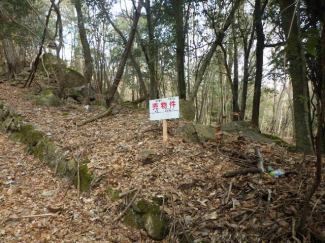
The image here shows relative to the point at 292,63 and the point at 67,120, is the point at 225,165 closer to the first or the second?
the point at 292,63

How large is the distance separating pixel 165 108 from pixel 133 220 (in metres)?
2.36

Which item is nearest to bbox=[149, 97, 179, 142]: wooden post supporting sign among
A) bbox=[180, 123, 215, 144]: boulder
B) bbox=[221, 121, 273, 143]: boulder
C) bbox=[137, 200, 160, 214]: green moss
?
bbox=[180, 123, 215, 144]: boulder

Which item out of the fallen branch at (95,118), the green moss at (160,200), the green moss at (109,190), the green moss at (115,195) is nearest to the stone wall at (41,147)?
the green moss at (109,190)

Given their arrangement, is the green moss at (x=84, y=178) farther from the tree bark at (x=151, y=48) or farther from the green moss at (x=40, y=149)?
the tree bark at (x=151, y=48)

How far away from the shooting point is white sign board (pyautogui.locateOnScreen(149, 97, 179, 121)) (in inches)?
177

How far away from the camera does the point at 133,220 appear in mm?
3061

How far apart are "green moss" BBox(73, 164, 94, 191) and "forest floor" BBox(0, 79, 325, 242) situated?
0.12 metres

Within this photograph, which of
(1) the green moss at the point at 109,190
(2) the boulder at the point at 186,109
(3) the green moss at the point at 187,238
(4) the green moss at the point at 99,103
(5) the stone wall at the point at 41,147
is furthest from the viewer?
(4) the green moss at the point at 99,103

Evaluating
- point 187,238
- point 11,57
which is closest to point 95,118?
point 187,238

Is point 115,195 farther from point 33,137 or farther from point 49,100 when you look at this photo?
point 49,100

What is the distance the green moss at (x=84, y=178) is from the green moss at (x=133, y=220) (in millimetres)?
1144

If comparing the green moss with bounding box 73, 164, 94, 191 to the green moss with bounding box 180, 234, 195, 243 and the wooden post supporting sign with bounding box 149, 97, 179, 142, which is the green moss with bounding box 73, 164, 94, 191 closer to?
the wooden post supporting sign with bounding box 149, 97, 179, 142

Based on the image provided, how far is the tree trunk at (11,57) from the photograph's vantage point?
11031 millimetres

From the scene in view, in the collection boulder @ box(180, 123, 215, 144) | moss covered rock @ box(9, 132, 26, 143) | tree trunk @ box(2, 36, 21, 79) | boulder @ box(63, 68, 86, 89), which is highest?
tree trunk @ box(2, 36, 21, 79)
